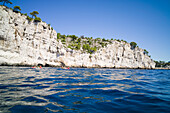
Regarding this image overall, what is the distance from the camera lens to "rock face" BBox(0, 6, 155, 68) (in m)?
28.6

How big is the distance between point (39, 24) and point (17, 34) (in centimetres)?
995

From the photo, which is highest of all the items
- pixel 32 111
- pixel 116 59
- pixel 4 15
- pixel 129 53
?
pixel 4 15

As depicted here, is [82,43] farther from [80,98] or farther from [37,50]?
[80,98]

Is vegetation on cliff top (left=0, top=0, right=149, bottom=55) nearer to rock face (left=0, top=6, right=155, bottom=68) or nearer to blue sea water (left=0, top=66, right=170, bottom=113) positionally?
rock face (left=0, top=6, right=155, bottom=68)

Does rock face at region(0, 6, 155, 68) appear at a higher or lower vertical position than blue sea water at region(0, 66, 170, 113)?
higher

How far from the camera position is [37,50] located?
35.4 m

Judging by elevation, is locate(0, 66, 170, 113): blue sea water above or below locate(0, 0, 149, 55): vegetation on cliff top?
below

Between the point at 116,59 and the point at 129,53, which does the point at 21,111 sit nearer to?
the point at 116,59

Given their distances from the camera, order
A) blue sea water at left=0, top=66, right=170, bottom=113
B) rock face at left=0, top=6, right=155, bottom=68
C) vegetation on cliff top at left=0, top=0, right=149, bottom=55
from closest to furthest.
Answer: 1. blue sea water at left=0, top=66, right=170, bottom=113
2. rock face at left=0, top=6, right=155, bottom=68
3. vegetation on cliff top at left=0, top=0, right=149, bottom=55

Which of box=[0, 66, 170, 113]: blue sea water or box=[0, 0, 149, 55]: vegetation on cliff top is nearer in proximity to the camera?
box=[0, 66, 170, 113]: blue sea water

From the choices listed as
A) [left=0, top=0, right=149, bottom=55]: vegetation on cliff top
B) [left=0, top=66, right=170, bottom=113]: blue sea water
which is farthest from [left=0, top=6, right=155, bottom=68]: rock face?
[left=0, top=66, right=170, bottom=113]: blue sea water

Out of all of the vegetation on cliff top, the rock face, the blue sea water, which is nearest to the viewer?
the blue sea water

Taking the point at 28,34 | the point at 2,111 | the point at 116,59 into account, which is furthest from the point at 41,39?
the point at 116,59

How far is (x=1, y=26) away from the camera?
92.9ft
